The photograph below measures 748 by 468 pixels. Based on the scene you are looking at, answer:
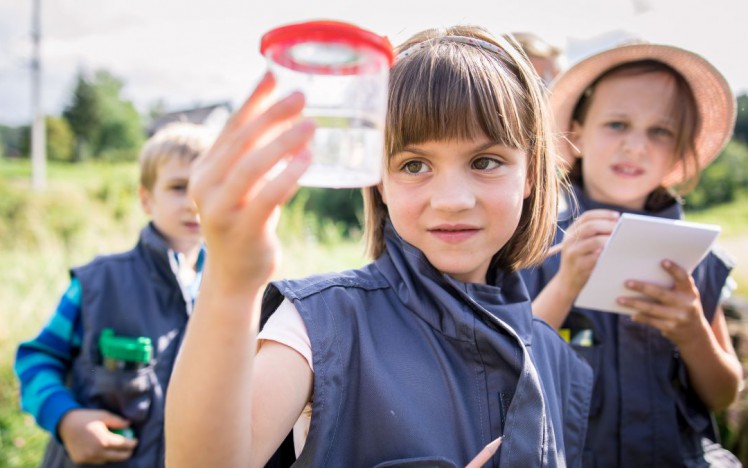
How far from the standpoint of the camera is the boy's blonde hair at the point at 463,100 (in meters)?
1.44

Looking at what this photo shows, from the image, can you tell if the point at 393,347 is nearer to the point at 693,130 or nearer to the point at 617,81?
the point at 617,81

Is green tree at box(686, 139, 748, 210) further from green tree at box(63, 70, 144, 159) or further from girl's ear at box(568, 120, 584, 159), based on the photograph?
green tree at box(63, 70, 144, 159)

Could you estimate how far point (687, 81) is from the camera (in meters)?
2.52

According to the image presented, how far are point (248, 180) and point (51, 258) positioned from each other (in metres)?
7.88

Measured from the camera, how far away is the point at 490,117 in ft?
4.79

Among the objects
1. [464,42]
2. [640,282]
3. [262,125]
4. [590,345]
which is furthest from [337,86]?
[590,345]

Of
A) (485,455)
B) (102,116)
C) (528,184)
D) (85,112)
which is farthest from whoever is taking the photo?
(102,116)

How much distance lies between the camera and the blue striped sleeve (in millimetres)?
2416

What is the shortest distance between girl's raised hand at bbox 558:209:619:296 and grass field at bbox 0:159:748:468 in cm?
81

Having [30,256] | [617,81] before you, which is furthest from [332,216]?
[617,81]

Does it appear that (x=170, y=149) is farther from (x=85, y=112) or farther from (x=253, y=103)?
(x=85, y=112)

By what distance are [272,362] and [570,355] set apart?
3.43 feet

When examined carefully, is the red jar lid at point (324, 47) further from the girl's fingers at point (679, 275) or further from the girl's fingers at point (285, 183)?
the girl's fingers at point (679, 275)

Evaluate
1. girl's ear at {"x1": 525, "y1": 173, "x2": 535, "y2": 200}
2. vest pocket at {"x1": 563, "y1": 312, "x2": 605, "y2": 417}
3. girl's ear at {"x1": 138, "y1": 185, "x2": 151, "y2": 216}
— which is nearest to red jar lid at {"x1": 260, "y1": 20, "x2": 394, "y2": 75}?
girl's ear at {"x1": 525, "y1": 173, "x2": 535, "y2": 200}
